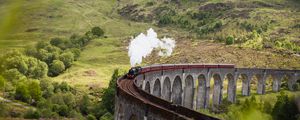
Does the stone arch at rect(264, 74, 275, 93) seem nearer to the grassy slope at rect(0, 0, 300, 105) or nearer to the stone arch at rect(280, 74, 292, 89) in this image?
the stone arch at rect(280, 74, 292, 89)

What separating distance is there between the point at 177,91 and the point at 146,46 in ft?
55.9

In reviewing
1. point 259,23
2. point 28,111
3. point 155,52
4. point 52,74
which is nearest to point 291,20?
point 259,23

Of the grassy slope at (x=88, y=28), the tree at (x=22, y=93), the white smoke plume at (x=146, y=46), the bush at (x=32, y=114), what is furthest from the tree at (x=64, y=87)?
the bush at (x=32, y=114)

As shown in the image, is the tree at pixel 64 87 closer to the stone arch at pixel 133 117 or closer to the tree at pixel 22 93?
the tree at pixel 22 93

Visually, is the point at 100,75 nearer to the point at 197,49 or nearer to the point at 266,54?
the point at 197,49

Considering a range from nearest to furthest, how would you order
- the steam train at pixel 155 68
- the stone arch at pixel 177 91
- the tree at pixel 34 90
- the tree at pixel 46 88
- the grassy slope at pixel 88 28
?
the steam train at pixel 155 68
the stone arch at pixel 177 91
the tree at pixel 34 90
the tree at pixel 46 88
the grassy slope at pixel 88 28

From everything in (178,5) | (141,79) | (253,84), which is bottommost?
(253,84)

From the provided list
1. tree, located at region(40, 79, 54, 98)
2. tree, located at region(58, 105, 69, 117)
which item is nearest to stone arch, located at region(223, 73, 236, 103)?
tree, located at region(58, 105, 69, 117)

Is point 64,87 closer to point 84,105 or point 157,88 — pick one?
point 84,105

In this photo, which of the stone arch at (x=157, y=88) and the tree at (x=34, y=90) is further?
the tree at (x=34, y=90)

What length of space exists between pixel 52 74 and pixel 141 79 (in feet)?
164

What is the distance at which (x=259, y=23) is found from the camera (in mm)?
132625

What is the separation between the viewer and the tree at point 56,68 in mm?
89688

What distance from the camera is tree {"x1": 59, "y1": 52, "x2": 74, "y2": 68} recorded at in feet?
313
